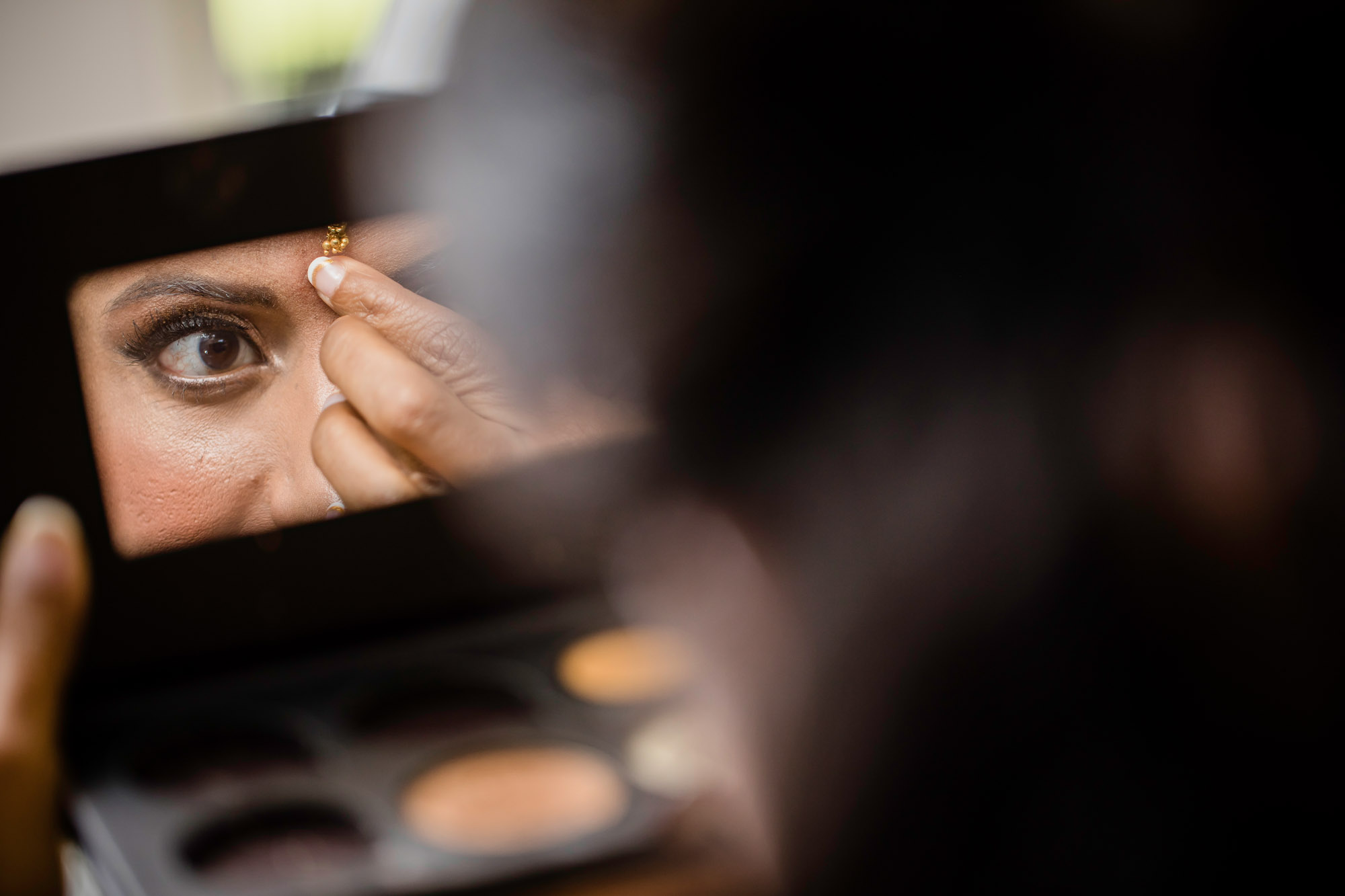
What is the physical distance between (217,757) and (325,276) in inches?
5.8

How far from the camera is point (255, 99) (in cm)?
61

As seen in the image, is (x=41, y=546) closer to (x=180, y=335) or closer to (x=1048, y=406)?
(x=180, y=335)

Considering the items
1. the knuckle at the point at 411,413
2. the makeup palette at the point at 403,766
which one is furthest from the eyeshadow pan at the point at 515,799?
the knuckle at the point at 411,413

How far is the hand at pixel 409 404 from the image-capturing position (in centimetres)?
25

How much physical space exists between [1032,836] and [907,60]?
0.71 ft

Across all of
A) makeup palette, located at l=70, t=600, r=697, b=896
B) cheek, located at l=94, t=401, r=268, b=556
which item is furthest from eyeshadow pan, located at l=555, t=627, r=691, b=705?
cheek, located at l=94, t=401, r=268, b=556

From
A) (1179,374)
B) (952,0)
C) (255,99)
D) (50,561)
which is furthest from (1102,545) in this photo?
(255,99)

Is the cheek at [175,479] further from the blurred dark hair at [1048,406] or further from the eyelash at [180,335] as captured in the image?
the blurred dark hair at [1048,406]

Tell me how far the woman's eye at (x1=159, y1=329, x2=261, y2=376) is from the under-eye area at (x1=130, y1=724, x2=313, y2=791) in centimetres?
11

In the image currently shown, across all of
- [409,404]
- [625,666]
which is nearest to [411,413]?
[409,404]

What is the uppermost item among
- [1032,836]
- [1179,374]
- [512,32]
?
[512,32]

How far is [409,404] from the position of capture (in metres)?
0.25

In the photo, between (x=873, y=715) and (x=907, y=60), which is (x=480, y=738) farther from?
(x=907, y=60)

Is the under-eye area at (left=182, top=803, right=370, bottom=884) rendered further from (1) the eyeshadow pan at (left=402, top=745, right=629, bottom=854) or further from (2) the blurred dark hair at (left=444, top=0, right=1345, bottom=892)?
(2) the blurred dark hair at (left=444, top=0, right=1345, bottom=892)
